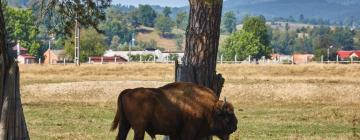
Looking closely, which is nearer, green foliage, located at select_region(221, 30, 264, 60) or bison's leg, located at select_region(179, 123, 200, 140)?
bison's leg, located at select_region(179, 123, 200, 140)

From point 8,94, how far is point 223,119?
3.74 metres

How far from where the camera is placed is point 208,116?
14961 mm

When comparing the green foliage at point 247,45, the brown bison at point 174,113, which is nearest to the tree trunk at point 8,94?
the brown bison at point 174,113

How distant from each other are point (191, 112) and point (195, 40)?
88.1 inches

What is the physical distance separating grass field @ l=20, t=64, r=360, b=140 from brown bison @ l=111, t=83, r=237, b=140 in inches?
236

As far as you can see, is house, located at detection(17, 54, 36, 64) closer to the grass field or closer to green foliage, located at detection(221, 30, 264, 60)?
green foliage, located at detection(221, 30, 264, 60)

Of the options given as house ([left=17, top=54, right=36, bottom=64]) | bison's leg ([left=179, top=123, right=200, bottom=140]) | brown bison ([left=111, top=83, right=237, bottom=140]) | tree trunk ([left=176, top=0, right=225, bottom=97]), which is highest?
tree trunk ([left=176, top=0, right=225, bottom=97])

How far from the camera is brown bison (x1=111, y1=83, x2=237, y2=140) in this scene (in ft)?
47.4

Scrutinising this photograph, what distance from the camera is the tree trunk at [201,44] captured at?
1644 cm

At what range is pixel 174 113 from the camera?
1468 cm

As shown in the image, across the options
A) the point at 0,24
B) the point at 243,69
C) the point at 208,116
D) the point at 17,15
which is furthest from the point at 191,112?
the point at 17,15

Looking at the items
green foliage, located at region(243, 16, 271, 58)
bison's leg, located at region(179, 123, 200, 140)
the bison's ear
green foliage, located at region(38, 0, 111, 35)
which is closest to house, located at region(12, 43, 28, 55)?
green foliage, located at region(38, 0, 111, 35)

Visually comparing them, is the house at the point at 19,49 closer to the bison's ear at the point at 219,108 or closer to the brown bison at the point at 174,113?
the brown bison at the point at 174,113

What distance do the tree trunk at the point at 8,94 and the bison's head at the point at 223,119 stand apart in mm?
3378
